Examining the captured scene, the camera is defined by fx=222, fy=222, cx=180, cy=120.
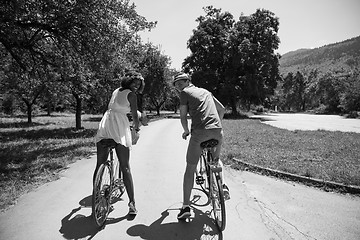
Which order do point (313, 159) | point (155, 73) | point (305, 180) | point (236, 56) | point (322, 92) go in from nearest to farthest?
point (305, 180)
point (313, 159)
point (236, 56)
point (155, 73)
point (322, 92)

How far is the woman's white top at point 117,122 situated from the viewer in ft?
10.7

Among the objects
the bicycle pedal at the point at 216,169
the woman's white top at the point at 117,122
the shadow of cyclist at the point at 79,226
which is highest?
the woman's white top at the point at 117,122

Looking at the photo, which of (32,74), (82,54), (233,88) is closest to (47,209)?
(82,54)

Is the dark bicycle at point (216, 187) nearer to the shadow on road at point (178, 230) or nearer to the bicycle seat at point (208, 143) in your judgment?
the bicycle seat at point (208, 143)

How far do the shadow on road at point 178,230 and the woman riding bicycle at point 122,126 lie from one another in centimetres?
41

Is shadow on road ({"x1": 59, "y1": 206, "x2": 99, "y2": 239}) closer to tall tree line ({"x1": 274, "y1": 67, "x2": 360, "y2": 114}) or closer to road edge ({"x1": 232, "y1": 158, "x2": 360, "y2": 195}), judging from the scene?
road edge ({"x1": 232, "y1": 158, "x2": 360, "y2": 195})

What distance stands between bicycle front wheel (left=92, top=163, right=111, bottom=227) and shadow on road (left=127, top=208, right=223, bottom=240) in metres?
0.47

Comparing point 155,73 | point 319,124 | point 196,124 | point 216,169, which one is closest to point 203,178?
point 216,169

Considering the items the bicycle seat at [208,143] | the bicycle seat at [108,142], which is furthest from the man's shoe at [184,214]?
the bicycle seat at [108,142]

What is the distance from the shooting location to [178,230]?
3072 mm

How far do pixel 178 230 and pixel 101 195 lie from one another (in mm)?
1206

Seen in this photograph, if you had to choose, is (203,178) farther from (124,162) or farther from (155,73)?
(155,73)

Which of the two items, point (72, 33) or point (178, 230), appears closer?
point (178, 230)

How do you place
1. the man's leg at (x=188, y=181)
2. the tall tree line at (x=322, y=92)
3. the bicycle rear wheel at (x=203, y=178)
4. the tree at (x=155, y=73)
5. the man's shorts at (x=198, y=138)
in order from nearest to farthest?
the man's shorts at (x=198, y=138) → the man's leg at (x=188, y=181) → the bicycle rear wheel at (x=203, y=178) → the tree at (x=155, y=73) → the tall tree line at (x=322, y=92)
